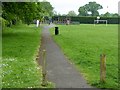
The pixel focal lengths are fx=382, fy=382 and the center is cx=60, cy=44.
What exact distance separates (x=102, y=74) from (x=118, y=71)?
124 inches

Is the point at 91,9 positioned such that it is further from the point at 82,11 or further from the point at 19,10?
the point at 19,10

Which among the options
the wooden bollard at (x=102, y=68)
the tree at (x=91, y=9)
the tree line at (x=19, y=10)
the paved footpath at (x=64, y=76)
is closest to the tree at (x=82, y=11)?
the tree at (x=91, y=9)

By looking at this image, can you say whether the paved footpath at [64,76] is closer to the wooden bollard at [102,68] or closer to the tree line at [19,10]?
the wooden bollard at [102,68]

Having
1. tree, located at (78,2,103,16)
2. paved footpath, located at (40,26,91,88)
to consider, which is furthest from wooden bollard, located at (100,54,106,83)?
tree, located at (78,2,103,16)

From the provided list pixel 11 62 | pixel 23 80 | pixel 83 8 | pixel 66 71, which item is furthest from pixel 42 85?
pixel 83 8

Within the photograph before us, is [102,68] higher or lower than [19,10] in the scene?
lower

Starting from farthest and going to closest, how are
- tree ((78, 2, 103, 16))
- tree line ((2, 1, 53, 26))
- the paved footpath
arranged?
1. tree ((78, 2, 103, 16))
2. tree line ((2, 1, 53, 26))
3. the paved footpath

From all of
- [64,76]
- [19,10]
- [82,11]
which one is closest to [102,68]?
[64,76]

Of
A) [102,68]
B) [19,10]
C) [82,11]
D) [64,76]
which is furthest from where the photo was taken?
[82,11]

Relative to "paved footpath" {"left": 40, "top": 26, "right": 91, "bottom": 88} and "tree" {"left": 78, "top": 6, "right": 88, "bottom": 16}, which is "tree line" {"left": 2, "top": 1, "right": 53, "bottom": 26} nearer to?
"paved footpath" {"left": 40, "top": 26, "right": 91, "bottom": 88}

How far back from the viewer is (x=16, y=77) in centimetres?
1251

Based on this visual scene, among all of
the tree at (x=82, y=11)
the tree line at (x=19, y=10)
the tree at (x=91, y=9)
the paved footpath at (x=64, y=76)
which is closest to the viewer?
the paved footpath at (x=64, y=76)

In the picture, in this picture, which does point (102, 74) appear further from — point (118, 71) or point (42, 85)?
point (118, 71)

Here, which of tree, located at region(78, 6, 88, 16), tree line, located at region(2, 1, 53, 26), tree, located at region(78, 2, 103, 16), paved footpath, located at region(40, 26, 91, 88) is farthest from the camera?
tree, located at region(78, 2, 103, 16)
